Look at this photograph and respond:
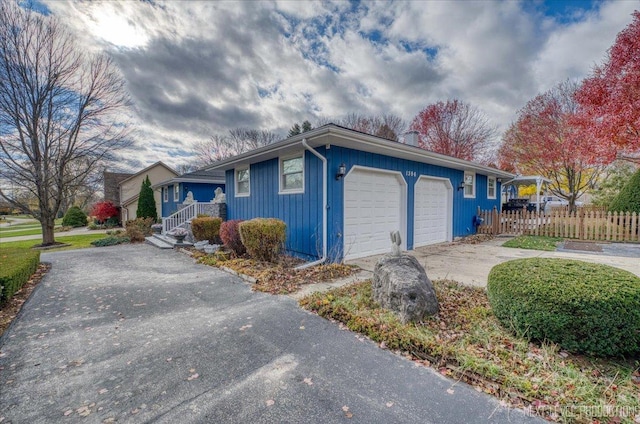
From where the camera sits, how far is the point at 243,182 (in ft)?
30.6

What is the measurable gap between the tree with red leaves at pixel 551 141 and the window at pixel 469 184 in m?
5.52

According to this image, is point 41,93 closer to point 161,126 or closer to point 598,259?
point 161,126

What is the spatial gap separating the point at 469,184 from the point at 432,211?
9.97 feet

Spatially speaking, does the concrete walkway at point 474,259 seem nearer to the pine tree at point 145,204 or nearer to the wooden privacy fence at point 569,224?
the wooden privacy fence at point 569,224

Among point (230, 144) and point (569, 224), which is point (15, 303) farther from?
point (230, 144)

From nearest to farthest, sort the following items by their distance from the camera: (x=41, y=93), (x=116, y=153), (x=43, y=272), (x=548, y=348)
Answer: (x=548, y=348)
(x=43, y=272)
(x=41, y=93)
(x=116, y=153)

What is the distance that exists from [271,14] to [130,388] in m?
9.28

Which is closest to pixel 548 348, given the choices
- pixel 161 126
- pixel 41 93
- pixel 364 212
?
pixel 364 212

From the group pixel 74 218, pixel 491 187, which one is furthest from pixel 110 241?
pixel 491 187

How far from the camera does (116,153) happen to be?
43.3ft

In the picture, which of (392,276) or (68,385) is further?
(392,276)

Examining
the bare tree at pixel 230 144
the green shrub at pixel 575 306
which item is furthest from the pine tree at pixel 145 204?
the green shrub at pixel 575 306

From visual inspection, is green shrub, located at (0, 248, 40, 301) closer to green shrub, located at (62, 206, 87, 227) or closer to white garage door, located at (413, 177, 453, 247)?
white garage door, located at (413, 177, 453, 247)

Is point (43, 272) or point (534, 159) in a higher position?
point (534, 159)
